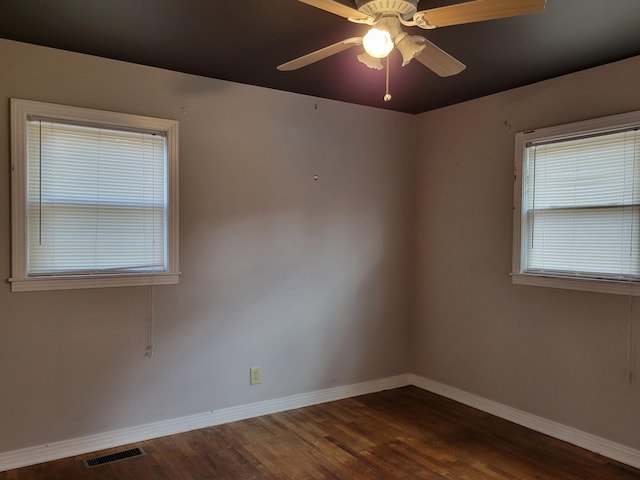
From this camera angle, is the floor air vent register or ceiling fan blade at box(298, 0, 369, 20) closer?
ceiling fan blade at box(298, 0, 369, 20)

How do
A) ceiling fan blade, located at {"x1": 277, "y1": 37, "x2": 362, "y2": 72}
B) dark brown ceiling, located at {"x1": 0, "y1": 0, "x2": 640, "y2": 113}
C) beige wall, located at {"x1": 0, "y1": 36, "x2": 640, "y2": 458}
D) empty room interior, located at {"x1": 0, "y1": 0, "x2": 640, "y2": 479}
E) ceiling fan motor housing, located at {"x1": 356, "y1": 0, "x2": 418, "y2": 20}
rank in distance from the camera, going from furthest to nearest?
beige wall, located at {"x1": 0, "y1": 36, "x2": 640, "y2": 458}
empty room interior, located at {"x1": 0, "y1": 0, "x2": 640, "y2": 479}
dark brown ceiling, located at {"x1": 0, "y1": 0, "x2": 640, "y2": 113}
ceiling fan blade, located at {"x1": 277, "y1": 37, "x2": 362, "y2": 72}
ceiling fan motor housing, located at {"x1": 356, "y1": 0, "x2": 418, "y2": 20}

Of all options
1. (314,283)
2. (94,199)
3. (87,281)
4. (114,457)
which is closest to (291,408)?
(314,283)

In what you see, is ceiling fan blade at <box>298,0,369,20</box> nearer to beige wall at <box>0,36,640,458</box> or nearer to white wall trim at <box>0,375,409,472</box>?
beige wall at <box>0,36,640,458</box>

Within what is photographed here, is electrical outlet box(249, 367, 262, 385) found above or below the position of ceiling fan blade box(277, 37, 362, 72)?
below

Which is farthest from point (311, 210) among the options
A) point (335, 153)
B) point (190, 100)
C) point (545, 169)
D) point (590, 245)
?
point (590, 245)

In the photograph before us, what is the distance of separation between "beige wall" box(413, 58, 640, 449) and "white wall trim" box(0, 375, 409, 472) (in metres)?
0.71

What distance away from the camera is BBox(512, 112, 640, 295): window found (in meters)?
2.80

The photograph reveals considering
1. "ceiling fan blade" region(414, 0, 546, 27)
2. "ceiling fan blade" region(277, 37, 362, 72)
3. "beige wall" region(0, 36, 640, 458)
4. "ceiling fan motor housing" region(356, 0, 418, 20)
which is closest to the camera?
"ceiling fan blade" region(414, 0, 546, 27)

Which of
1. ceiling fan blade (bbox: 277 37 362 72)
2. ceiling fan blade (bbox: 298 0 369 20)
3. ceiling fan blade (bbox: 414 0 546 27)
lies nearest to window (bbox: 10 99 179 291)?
ceiling fan blade (bbox: 277 37 362 72)

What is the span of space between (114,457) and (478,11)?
2.97 m

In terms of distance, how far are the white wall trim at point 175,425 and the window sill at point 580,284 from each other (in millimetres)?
1482

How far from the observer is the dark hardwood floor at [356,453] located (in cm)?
263

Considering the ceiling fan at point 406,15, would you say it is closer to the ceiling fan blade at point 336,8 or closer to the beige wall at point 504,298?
the ceiling fan blade at point 336,8

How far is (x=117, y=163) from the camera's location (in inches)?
115
